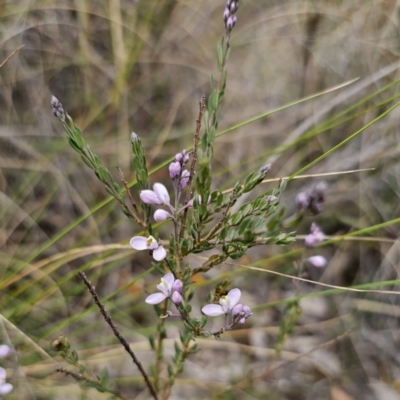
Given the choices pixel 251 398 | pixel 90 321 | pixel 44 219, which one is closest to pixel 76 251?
pixel 90 321

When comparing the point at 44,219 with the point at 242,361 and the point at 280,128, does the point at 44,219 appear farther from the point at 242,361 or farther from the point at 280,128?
the point at 280,128

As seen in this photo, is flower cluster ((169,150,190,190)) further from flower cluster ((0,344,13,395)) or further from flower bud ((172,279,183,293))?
flower cluster ((0,344,13,395))

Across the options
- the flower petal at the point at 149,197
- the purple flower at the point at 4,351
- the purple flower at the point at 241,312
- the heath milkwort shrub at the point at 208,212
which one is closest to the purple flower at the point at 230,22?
the heath milkwort shrub at the point at 208,212

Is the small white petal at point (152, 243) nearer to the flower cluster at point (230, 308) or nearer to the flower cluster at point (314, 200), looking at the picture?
the flower cluster at point (230, 308)

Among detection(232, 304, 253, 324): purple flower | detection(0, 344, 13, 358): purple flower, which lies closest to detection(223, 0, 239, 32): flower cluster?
detection(232, 304, 253, 324): purple flower

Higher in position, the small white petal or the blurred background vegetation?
the blurred background vegetation

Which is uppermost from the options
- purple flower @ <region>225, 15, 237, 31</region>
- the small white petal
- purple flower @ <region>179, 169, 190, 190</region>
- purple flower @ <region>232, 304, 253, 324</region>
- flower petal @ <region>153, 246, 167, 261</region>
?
purple flower @ <region>225, 15, 237, 31</region>
